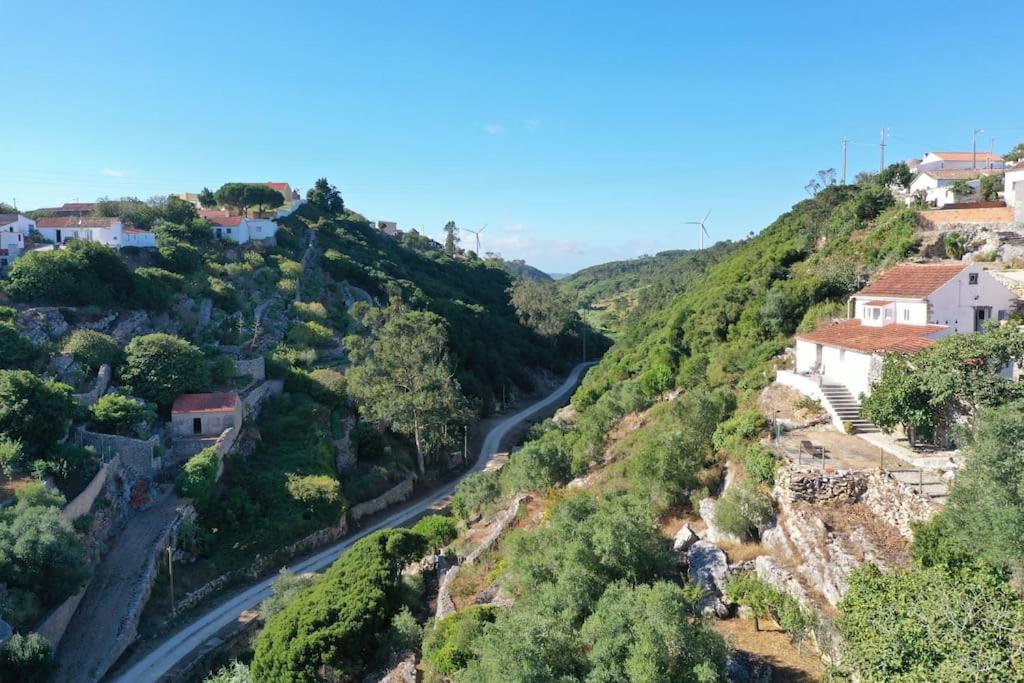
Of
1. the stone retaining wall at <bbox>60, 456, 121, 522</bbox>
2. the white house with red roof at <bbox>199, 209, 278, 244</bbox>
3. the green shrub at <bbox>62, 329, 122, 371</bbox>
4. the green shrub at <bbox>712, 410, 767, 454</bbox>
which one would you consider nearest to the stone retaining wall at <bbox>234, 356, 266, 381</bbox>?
the green shrub at <bbox>62, 329, 122, 371</bbox>

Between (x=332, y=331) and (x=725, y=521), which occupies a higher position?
(x=332, y=331)

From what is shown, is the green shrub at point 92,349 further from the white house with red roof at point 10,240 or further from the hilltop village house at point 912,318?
the hilltop village house at point 912,318

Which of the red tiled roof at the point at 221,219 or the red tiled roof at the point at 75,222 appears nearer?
the red tiled roof at the point at 75,222

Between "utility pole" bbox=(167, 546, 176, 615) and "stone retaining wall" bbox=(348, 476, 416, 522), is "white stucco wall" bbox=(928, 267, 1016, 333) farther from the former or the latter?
"utility pole" bbox=(167, 546, 176, 615)

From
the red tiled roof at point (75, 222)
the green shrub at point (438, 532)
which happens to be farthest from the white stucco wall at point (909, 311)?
the red tiled roof at point (75, 222)

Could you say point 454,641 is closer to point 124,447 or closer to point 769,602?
point 769,602

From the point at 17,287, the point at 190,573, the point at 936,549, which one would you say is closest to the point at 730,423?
the point at 936,549

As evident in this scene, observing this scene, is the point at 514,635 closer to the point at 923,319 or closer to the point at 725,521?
the point at 725,521
